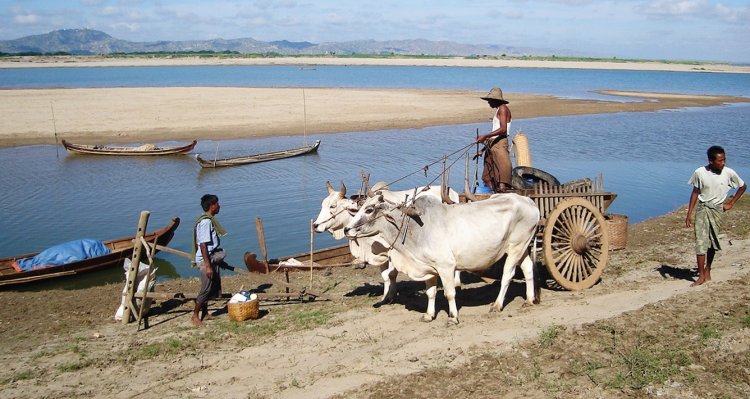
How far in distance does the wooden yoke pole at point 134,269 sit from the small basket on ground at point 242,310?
1.44m

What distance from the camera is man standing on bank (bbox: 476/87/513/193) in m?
10.6

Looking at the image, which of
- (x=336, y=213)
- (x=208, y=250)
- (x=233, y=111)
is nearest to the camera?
(x=208, y=250)

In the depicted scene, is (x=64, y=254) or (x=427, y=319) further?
(x=64, y=254)

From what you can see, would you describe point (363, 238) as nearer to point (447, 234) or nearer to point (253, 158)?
point (447, 234)

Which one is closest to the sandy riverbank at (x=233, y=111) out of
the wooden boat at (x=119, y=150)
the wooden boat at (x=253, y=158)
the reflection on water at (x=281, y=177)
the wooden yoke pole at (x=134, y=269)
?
the reflection on water at (x=281, y=177)

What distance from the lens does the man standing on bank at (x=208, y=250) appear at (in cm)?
920

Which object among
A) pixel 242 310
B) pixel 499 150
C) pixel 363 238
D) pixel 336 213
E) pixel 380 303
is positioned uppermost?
pixel 499 150

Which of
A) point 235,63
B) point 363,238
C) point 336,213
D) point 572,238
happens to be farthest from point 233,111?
point 235,63

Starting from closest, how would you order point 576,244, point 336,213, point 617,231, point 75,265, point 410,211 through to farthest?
point 410,211 < point 576,244 < point 336,213 < point 617,231 < point 75,265

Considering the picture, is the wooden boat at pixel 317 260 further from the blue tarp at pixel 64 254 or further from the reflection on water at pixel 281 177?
Result: the blue tarp at pixel 64 254

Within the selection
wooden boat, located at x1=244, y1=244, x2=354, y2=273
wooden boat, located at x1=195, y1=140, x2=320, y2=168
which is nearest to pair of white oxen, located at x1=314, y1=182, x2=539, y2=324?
wooden boat, located at x1=244, y1=244, x2=354, y2=273

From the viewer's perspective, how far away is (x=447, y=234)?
8.98 metres

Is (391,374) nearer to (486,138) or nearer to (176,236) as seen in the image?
(486,138)

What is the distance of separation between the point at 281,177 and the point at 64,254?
1126cm
